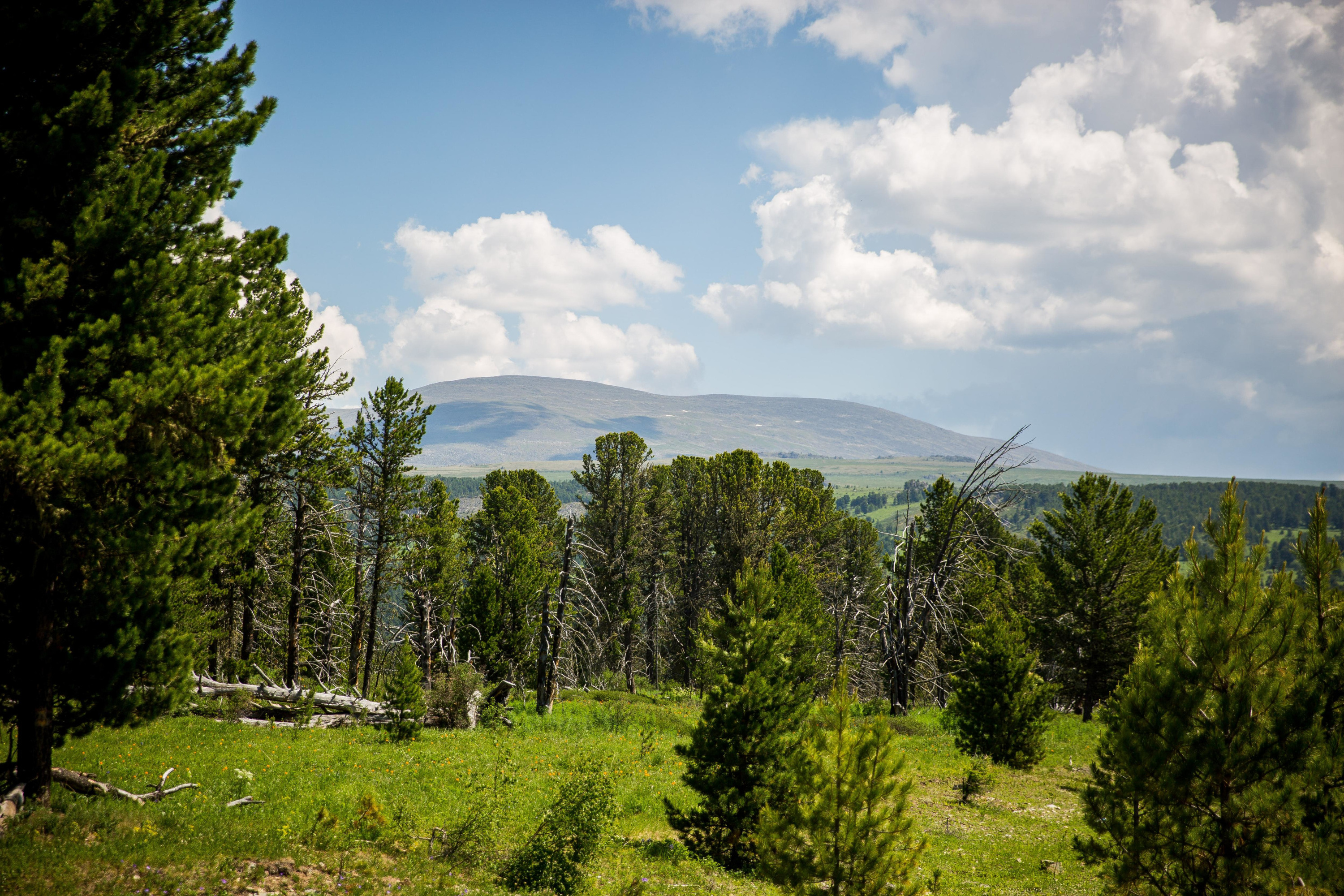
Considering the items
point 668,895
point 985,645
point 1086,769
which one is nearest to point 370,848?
point 668,895

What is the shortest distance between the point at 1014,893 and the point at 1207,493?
223 m

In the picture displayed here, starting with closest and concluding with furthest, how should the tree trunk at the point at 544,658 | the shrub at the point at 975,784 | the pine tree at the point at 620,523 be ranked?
the shrub at the point at 975,784
the tree trunk at the point at 544,658
the pine tree at the point at 620,523

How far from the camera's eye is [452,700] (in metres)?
21.3

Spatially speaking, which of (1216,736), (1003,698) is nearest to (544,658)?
(1003,698)

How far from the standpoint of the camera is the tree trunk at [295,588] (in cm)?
2314

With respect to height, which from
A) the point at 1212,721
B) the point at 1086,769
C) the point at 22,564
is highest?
the point at 22,564

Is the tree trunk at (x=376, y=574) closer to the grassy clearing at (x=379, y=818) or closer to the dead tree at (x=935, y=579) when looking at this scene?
the grassy clearing at (x=379, y=818)

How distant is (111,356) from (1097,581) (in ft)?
120

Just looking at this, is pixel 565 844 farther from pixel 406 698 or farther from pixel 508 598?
pixel 508 598

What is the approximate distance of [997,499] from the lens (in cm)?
3206

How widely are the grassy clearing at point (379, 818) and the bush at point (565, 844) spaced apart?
1.67 ft

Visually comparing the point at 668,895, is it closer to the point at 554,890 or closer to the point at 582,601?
the point at 554,890

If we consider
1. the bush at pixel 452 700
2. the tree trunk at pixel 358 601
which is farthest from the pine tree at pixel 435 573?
the bush at pixel 452 700

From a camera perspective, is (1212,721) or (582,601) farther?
(582,601)
